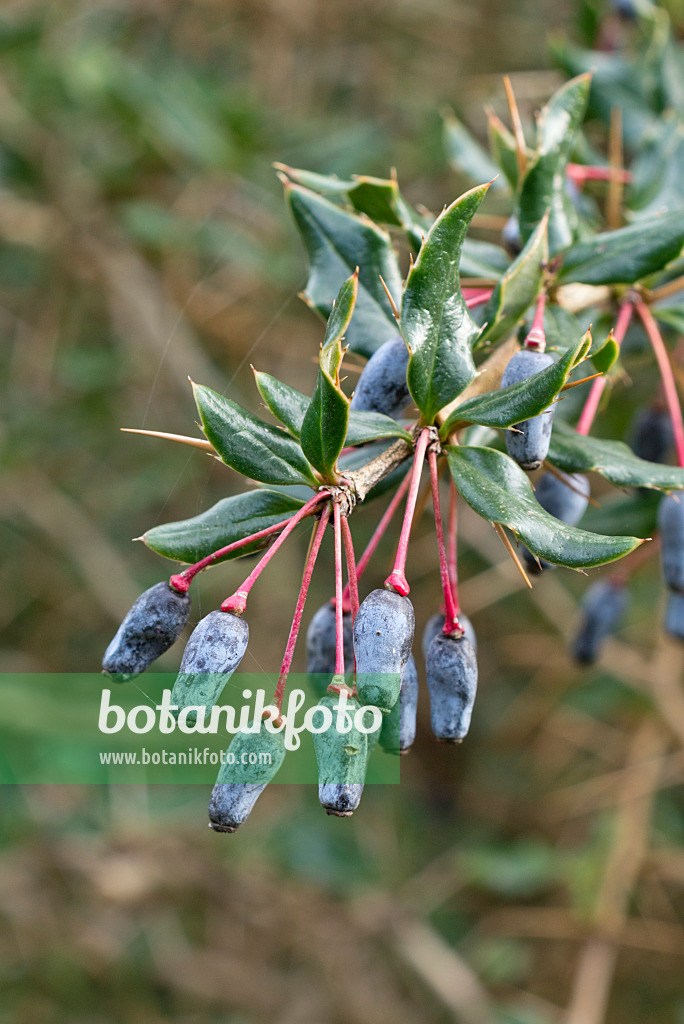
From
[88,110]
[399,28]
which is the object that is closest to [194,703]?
[88,110]

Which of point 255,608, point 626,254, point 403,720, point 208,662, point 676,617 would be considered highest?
point 626,254

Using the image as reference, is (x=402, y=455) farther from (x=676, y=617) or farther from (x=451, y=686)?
(x=676, y=617)

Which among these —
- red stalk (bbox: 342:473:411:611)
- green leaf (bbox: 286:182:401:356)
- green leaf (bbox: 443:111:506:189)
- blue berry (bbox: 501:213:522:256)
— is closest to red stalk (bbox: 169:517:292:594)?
red stalk (bbox: 342:473:411:611)

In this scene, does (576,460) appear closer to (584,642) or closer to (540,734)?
(584,642)

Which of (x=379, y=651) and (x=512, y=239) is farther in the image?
(x=512, y=239)

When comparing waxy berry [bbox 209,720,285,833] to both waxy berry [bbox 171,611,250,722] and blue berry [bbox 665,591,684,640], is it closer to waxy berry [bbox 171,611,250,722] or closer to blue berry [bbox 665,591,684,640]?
waxy berry [bbox 171,611,250,722]

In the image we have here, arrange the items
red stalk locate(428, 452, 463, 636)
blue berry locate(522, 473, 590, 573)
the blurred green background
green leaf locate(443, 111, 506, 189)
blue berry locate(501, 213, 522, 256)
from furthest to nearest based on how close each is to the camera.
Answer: the blurred green background, green leaf locate(443, 111, 506, 189), blue berry locate(501, 213, 522, 256), blue berry locate(522, 473, 590, 573), red stalk locate(428, 452, 463, 636)

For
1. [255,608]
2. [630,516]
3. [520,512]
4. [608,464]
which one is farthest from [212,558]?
[255,608]
